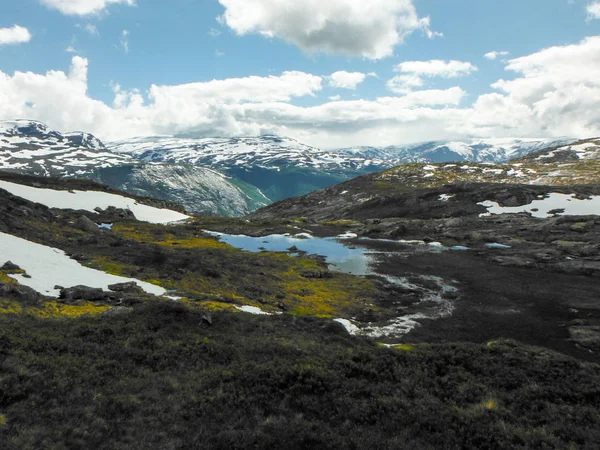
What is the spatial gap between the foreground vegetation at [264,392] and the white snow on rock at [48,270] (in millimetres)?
12643

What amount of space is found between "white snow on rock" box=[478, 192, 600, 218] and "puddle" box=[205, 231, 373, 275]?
56512mm

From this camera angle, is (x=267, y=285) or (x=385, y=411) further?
(x=267, y=285)

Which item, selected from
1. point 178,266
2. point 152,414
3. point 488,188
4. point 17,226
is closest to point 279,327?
point 152,414

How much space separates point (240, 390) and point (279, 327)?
11.2 meters

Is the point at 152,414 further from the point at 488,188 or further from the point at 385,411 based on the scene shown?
the point at 488,188

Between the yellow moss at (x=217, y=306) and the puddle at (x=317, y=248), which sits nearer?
the yellow moss at (x=217, y=306)

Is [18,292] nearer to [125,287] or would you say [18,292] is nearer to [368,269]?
[125,287]

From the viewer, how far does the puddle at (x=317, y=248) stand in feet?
223

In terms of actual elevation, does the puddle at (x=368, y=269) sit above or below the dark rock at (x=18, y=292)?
below

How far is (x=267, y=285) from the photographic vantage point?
49750 mm

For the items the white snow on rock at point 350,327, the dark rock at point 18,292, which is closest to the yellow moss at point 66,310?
the dark rock at point 18,292

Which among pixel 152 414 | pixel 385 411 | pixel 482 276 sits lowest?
pixel 482 276

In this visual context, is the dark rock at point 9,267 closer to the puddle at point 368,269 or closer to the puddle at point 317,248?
the puddle at point 368,269

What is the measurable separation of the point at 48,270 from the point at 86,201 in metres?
98.4
